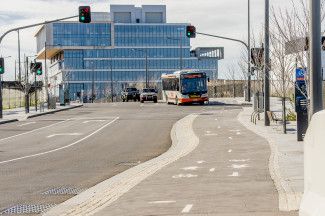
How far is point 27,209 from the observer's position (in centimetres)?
1123

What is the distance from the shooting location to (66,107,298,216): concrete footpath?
389 inches

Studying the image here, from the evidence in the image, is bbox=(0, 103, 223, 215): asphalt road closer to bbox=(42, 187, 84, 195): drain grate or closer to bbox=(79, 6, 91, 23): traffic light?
bbox=(42, 187, 84, 195): drain grate

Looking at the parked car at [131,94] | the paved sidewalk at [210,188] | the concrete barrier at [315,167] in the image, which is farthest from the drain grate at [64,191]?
the parked car at [131,94]

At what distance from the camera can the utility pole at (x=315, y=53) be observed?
453 inches

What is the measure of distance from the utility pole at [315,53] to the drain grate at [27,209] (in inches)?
190

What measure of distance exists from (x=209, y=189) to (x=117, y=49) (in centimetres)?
16081

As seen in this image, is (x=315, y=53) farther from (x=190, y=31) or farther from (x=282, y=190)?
(x=190, y=31)

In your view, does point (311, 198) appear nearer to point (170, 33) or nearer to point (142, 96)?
point (142, 96)

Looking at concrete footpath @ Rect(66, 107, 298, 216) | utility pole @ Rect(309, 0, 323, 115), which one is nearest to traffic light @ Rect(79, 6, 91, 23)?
concrete footpath @ Rect(66, 107, 298, 216)

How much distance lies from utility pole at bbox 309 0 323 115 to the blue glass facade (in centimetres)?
15028

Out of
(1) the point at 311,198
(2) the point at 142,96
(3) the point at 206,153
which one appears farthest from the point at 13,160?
(2) the point at 142,96

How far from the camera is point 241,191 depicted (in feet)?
38.2

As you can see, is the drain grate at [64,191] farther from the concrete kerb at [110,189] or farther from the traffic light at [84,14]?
the traffic light at [84,14]

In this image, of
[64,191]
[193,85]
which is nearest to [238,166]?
[64,191]
